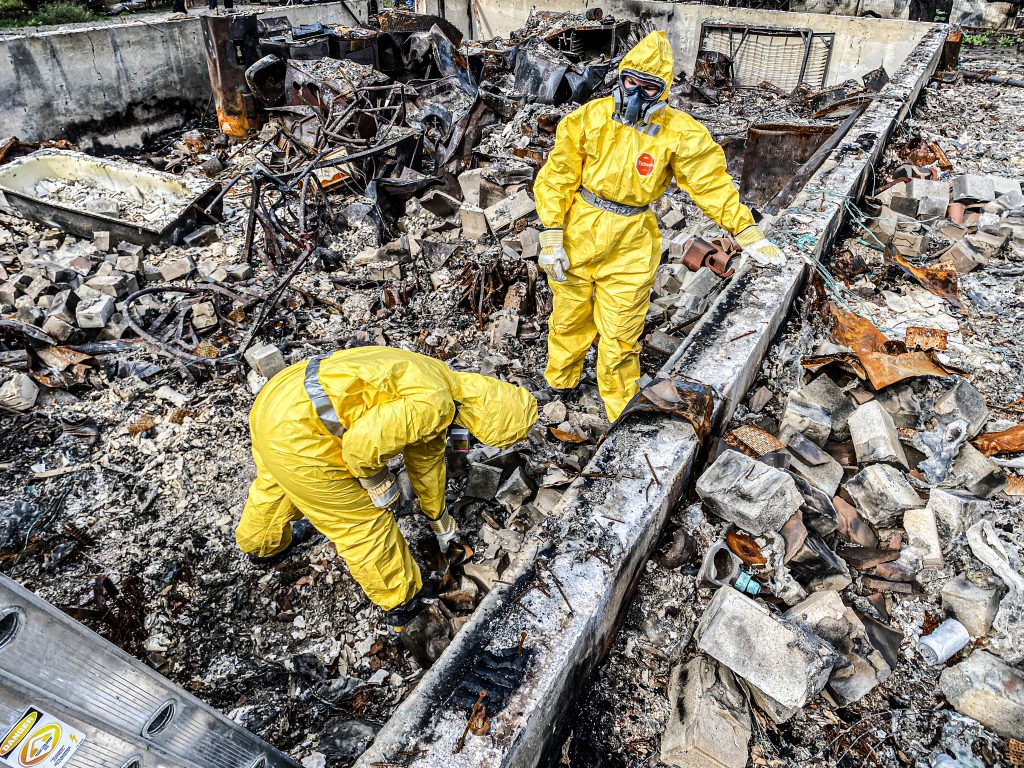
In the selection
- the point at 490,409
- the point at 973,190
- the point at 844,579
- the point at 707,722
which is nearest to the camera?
the point at 707,722

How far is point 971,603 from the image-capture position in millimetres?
2305

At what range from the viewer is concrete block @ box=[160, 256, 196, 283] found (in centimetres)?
559

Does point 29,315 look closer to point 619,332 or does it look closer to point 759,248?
point 619,332

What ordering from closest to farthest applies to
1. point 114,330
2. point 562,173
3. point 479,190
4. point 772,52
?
1. point 562,173
2. point 114,330
3. point 479,190
4. point 772,52

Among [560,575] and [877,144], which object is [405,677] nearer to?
[560,575]

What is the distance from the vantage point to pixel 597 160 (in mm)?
3367

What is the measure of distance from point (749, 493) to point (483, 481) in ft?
4.76

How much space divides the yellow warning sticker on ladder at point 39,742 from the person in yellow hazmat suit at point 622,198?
304 cm

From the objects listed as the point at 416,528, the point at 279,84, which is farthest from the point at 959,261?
the point at 279,84

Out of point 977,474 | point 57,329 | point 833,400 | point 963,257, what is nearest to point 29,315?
point 57,329

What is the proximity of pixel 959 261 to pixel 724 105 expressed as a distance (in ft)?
23.6

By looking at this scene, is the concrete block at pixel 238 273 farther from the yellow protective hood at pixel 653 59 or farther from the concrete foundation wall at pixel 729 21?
the concrete foundation wall at pixel 729 21

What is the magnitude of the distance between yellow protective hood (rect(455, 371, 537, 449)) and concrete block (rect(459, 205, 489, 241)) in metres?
3.72

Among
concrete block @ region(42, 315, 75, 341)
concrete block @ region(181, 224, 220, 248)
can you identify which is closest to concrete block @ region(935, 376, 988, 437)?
concrete block @ region(42, 315, 75, 341)
